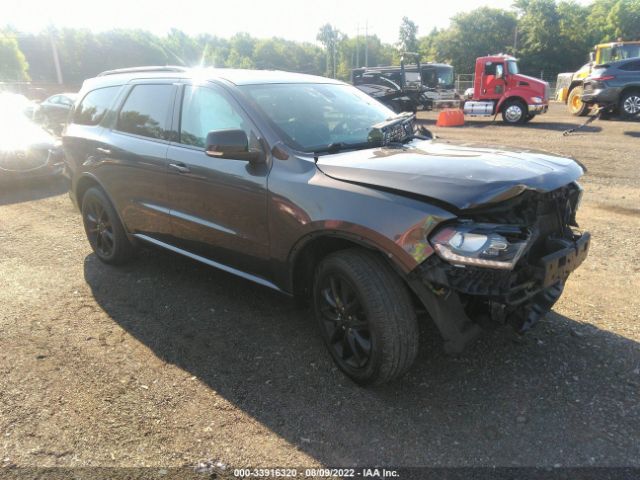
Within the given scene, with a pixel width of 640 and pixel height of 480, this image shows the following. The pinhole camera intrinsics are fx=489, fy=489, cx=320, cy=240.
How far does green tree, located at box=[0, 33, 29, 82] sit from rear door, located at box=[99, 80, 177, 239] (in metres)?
66.2

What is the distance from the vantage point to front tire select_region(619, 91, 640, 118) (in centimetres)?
1555

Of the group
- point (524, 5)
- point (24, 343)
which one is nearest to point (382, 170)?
point (24, 343)

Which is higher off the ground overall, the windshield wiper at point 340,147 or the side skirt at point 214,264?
the windshield wiper at point 340,147

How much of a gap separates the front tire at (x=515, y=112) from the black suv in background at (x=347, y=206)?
1500cm

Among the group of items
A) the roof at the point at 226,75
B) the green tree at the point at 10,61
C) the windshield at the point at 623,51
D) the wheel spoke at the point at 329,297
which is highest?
the green tree at the point at 10,61

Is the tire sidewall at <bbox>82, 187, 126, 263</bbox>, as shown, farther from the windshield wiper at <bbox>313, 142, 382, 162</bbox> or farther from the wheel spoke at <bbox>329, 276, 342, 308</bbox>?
the wheel spoke at <bbox>329, 276, 342, 308</bbox>

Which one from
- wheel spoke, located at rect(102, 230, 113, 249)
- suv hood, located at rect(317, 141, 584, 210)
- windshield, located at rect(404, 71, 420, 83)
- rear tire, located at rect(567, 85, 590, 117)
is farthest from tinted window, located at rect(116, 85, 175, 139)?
windshield, located at rect(404, 71, 420, 83)

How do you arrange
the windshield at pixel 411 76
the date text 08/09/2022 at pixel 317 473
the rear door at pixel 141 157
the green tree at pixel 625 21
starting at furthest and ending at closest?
the green tree at pixel 625 21 < the windshield at pixel 411 76 < the rear door at pixel 141 157 < the date text 08/09/2022 at pixel 317 473

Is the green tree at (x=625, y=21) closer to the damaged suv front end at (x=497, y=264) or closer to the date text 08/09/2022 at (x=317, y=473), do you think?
the damaged suv front end at (x=497, y=264)

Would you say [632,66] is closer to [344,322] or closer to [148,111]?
[148,111]

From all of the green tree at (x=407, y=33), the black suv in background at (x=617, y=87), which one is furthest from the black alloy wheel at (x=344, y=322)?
the green tree at (x=407, y=33)

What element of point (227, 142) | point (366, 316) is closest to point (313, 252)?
point (366, 316)

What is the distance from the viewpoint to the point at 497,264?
7.57 ft

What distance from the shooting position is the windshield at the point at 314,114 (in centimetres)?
324
